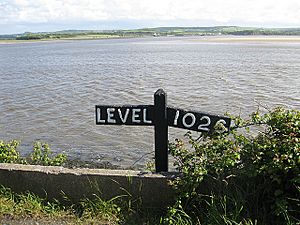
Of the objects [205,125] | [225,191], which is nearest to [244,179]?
[225,191]

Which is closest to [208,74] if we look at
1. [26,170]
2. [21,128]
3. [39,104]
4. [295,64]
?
[295,64]

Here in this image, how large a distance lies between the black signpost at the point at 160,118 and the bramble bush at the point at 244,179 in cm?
15

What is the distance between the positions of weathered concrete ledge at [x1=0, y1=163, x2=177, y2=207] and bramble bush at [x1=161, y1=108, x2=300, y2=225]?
32 cm

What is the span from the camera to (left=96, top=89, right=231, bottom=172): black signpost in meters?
3.94

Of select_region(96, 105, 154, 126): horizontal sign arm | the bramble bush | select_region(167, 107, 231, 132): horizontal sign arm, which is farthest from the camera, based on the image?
select_region(96, 105, 154, 126): horizontal sign arm

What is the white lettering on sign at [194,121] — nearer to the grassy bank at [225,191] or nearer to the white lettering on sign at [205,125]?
the white lettering on sign at [205,125]

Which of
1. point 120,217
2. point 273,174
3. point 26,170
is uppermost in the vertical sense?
point 273,174

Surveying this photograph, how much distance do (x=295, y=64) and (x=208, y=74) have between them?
730 centimetres

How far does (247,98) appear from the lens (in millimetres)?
13352

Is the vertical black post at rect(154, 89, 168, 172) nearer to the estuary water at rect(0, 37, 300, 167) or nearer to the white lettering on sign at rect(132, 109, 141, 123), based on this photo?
the white lettering on sign at rect(132, 109, 141, 123)

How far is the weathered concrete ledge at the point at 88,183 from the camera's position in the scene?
4066 mm

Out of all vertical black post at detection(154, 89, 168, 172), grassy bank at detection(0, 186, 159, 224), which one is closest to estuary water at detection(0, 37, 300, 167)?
vertical black post at detection(154, 89, 168, 172)

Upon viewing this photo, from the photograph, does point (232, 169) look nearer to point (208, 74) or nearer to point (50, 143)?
point (50, 143)

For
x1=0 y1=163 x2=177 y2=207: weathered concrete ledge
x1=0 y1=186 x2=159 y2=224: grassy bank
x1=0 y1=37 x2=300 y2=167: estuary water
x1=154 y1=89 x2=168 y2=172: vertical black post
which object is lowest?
x1=0 y1=37 x2=300 y2=167: estuary water
